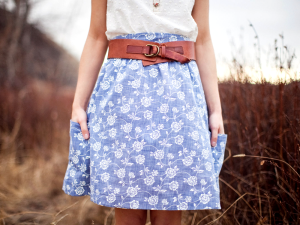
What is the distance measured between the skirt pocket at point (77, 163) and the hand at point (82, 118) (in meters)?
0.02

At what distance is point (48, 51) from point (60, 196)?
2.70 m

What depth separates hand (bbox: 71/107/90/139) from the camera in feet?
3.51

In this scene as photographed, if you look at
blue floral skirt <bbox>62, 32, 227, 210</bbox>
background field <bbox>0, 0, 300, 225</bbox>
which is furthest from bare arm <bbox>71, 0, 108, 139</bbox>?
background field <bbox>0, 0, 300, 225</bbox>

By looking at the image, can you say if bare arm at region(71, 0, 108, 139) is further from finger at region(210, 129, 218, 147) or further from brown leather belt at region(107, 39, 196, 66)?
finger at region(210, 129, 218, 147)

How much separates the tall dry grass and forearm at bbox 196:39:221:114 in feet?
1.91

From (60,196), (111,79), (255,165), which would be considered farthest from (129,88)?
(60,196)

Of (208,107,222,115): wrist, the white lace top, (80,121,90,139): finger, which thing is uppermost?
the white lace top

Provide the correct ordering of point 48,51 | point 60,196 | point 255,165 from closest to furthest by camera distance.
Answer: point 255,165 < point 60,196 < point 48,51

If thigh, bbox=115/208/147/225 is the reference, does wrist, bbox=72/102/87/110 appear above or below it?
above

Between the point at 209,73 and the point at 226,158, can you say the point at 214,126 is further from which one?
the point at 226,158

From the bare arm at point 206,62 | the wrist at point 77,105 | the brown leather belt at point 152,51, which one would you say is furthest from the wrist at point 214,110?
the wrist at point 77,105

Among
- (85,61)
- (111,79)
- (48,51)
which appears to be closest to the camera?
(111,79)

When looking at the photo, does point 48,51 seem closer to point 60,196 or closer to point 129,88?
point 60,196

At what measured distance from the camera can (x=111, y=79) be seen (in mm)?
1065
